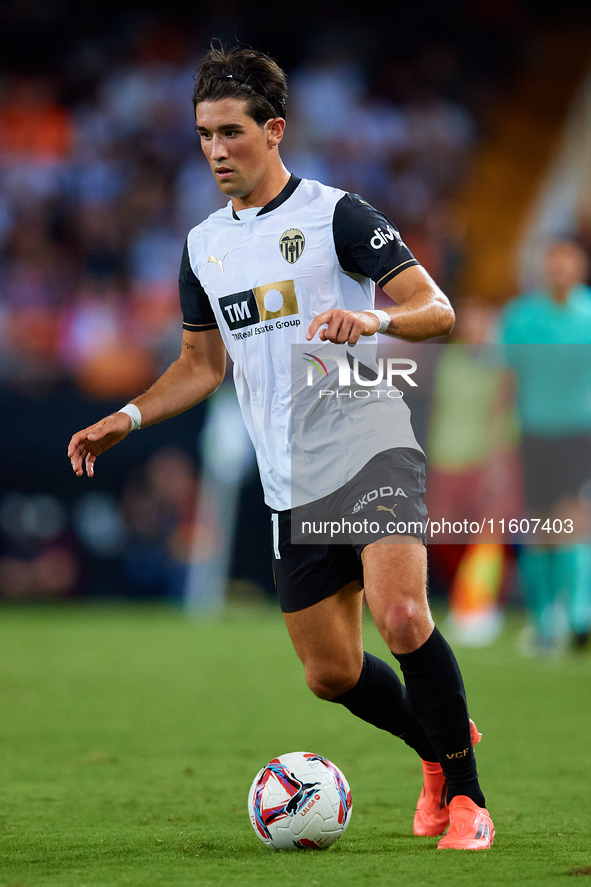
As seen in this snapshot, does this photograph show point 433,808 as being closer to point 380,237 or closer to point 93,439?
point 93,439

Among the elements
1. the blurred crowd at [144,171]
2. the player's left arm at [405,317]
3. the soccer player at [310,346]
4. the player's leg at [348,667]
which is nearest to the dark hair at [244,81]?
the soccer player at [310,346]

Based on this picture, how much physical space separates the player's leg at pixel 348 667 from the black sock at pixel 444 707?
37cm

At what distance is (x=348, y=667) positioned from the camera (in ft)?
12.0

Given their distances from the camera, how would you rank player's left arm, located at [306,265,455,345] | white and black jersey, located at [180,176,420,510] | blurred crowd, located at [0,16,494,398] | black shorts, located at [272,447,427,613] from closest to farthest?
player's left arm, located at [306,265,455,345] → black shorts, located at [272,447,427,613] → white and black jersey, located at [180,176,420,510] → blurred crowd, located at [0,16,494,398]

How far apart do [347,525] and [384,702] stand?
2.30 feet

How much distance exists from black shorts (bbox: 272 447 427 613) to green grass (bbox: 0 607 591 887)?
79 cm

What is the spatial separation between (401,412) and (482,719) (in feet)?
9.57

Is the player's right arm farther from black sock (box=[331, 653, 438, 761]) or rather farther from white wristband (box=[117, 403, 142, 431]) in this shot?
black sock (box=[331, 653, 438, 761])

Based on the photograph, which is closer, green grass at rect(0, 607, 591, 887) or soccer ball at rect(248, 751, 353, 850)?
green grass at rect(0, 607, 591, 887)

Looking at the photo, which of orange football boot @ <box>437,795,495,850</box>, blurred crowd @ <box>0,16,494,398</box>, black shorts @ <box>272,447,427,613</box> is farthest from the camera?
blurred crowd @ <box>0,16,494,398</box>

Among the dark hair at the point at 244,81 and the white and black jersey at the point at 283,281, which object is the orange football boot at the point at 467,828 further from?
the dark hair at the point at 244,81

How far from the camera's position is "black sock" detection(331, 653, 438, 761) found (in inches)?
147

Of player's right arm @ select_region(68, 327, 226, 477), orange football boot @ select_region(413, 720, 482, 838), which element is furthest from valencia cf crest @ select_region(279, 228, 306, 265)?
orange football boot @ select_region(413, 720, 482, 838)

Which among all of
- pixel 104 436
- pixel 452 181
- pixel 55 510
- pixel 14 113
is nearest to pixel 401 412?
pixel 104 436
